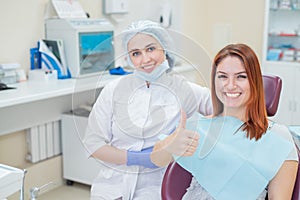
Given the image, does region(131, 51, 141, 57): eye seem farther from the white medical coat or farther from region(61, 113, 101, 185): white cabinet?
region(61, 113, 101, 185): white cabinet

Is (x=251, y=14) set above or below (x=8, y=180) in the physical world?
above

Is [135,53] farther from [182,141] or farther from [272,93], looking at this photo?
[272,93]

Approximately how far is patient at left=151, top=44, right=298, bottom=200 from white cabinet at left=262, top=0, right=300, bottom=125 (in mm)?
2774

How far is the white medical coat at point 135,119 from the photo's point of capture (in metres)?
1.46

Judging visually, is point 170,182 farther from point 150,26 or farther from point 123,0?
point 123,0

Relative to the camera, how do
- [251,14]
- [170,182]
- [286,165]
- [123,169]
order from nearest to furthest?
1. [286,165]
2. [170,182]
3. [123,169]
4. [251,14]

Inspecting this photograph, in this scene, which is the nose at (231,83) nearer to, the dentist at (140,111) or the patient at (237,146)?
the patient at (237,146)

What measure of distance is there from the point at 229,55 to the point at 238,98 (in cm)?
15

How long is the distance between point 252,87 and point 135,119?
1.35ft

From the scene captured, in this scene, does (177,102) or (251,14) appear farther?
(251,14)

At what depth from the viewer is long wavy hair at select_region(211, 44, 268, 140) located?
144 centimetres

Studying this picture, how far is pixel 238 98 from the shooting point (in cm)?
148

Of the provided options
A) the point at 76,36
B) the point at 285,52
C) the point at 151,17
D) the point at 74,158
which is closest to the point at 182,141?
the point at 76,36

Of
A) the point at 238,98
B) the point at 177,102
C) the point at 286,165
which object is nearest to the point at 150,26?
the point at 177,102
